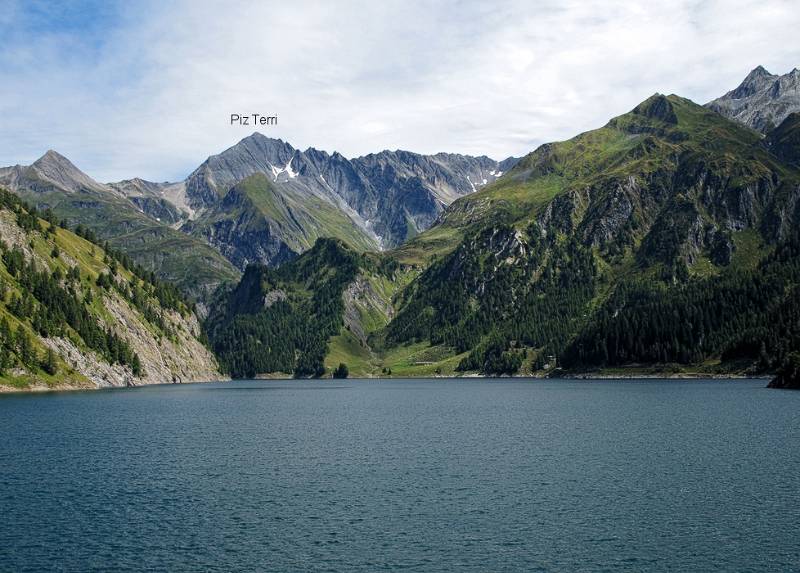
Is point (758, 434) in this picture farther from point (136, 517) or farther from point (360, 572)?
point (136, 517)

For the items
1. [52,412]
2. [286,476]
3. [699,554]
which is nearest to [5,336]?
[52,412]

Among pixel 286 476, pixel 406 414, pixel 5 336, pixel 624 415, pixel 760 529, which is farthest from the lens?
pixel 5 336

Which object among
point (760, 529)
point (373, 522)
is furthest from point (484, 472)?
point (760, 529)

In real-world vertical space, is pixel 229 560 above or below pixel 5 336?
below

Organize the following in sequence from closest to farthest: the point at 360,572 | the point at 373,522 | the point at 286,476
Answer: the point at 360,572 < the point at 373,522 < the point at 286,476

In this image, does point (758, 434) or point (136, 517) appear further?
point (758, 434)

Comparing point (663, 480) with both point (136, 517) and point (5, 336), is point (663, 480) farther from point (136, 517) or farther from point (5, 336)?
point (5, 336)
